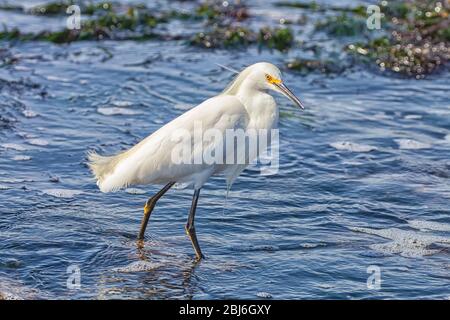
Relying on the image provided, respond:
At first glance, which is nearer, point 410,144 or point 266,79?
point 266,79

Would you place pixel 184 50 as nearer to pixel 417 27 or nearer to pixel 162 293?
pixel 417 27

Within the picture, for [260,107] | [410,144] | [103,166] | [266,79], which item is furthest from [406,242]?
[410,144]

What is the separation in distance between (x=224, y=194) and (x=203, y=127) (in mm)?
1371

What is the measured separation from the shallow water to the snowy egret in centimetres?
47

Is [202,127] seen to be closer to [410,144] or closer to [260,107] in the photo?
[260,107]

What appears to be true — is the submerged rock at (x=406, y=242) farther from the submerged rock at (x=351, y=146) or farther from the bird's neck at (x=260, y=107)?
the submerged rock at (x=351, y=146)

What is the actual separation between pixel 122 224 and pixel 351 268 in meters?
1.69

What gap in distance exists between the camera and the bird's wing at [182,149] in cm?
612

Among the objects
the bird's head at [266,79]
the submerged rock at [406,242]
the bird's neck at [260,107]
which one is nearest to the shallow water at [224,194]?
the submerged rock at [406,242]

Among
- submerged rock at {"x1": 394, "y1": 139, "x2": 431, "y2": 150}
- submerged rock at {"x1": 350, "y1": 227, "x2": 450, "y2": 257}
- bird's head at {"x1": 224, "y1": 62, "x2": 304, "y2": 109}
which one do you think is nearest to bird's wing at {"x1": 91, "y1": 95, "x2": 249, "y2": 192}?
bird's head at {"x1": 224, "y1": 62, "x2": 304, "y2": 109}

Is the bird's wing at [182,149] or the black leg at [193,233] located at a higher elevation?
the bird's wing at [182,149]

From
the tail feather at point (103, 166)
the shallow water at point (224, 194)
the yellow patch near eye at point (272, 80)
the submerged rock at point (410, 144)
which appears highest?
the yellow patch near eye at point (272, 80)

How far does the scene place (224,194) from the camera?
7.41m
